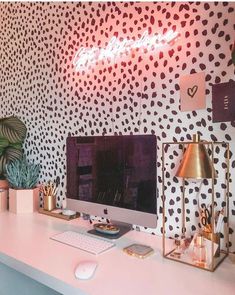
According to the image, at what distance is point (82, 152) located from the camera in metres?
1.42

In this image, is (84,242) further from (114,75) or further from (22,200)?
(114,75)

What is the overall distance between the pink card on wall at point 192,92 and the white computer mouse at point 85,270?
742 mm

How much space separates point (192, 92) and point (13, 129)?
1.26m

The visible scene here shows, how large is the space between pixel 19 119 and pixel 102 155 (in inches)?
38.4

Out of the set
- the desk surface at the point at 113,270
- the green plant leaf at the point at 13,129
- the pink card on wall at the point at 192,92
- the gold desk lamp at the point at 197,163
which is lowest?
the desk surface at the point at 113,270

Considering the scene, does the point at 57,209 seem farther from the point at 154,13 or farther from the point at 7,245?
the point at 154,13

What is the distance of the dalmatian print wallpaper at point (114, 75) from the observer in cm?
113

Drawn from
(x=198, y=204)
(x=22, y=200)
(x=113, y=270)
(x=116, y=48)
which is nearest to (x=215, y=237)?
(x=198, y=204)

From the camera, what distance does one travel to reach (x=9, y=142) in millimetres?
1840

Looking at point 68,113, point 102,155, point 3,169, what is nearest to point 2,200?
point 3,169

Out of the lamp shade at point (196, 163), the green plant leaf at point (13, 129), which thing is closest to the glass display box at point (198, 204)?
the lamp shade at point (196, 163)

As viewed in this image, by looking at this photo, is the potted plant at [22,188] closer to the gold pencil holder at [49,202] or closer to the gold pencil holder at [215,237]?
the gold pencil holder at [49,202]

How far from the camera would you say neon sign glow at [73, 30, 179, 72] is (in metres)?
1.27

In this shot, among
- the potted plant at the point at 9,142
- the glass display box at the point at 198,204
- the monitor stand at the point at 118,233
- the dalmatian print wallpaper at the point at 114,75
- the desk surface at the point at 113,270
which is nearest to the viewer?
the desk surface at the point at 113,270
